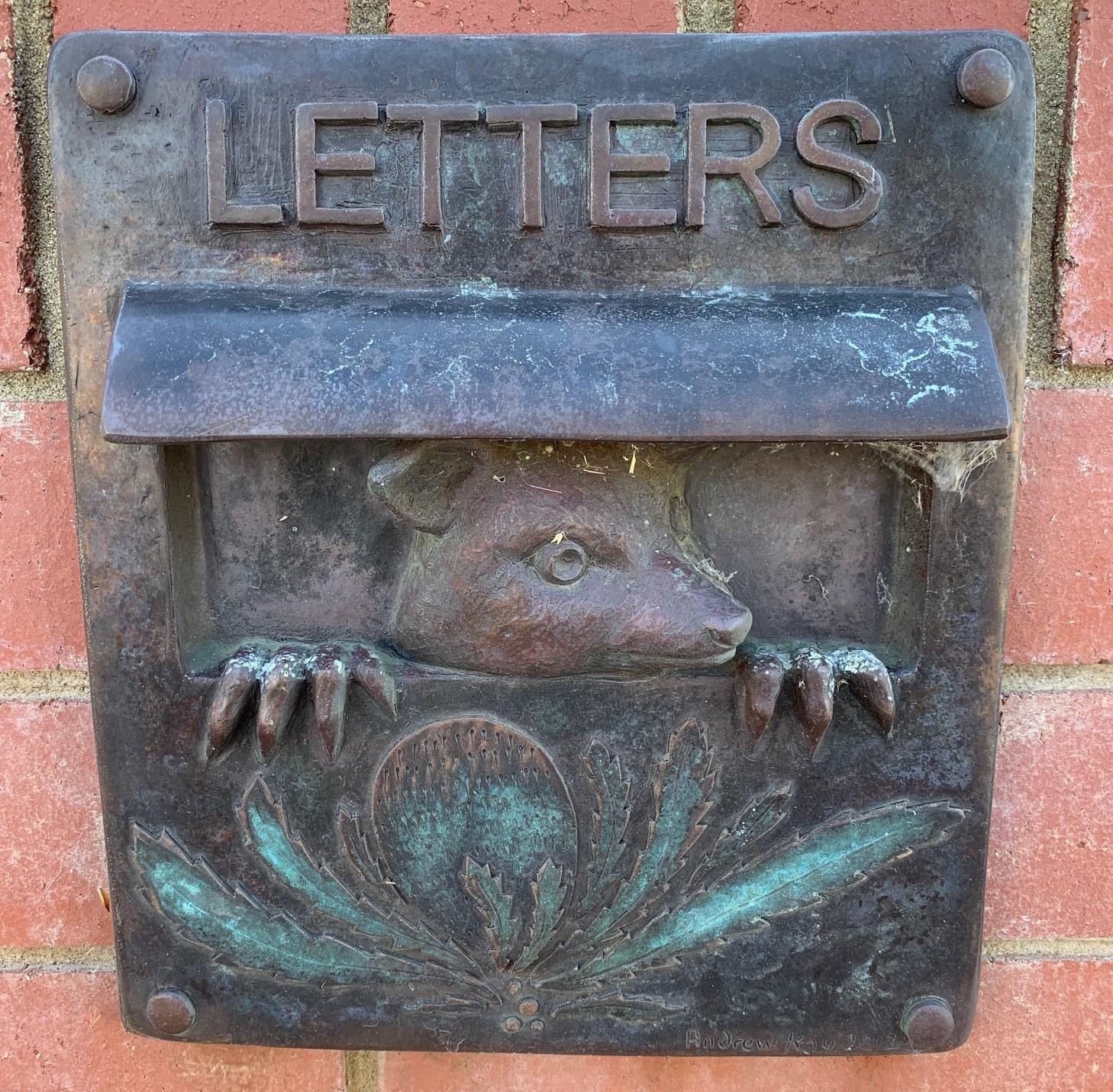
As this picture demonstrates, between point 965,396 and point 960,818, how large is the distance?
221 millimetres

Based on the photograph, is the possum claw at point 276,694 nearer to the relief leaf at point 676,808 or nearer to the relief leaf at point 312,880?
→ the relief leaf at point 312,880

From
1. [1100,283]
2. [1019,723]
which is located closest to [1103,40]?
[1100,283]

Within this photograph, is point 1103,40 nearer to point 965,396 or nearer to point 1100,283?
point 1100,283

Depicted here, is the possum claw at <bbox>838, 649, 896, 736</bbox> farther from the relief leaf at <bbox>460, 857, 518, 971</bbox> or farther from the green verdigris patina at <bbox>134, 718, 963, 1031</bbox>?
the relief leaf at <bbox>460, 857, 518, 971</bbox>

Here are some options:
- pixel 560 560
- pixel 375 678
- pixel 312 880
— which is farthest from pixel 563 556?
pixel 312 880

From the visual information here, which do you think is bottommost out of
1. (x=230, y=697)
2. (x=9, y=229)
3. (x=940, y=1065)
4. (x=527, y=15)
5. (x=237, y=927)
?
(x=940, y=1065)

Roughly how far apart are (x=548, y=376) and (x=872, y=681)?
8.5 inches

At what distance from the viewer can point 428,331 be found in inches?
17.1

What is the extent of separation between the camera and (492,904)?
0.51m

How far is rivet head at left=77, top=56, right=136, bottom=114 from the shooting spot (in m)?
0.45

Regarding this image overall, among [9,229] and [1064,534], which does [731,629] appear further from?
[9,229]

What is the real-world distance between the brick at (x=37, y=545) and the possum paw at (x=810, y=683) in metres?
0.36

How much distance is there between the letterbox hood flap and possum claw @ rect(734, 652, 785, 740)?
125mm

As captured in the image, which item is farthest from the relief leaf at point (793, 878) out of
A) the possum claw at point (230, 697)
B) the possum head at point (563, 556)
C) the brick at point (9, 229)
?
the brick at point (9, 229)
